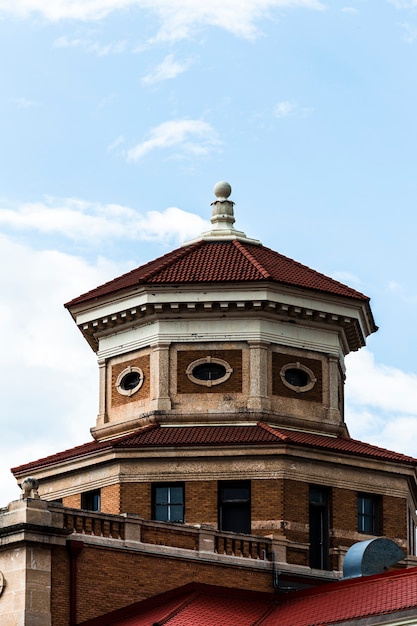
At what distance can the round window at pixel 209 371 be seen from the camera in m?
57.2

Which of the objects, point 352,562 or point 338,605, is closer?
point 338,605

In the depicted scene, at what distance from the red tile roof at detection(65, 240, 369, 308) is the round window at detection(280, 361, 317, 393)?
99.1 inches

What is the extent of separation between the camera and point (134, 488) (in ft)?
179

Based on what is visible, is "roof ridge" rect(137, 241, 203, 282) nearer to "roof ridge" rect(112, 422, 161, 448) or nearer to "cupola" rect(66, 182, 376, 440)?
"cupola" rect(66, 182, 376, 440)

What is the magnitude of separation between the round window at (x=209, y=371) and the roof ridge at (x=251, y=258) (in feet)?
9.92

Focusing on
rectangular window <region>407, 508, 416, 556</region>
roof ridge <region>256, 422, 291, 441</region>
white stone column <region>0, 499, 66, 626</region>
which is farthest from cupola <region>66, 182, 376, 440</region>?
white stone column <region>0, 499, 66, 626</region>

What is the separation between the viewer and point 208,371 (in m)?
57.4

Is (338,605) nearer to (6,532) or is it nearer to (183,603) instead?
(183,603)

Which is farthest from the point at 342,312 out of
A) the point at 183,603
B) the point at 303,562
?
the point at 183,603

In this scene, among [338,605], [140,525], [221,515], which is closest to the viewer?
[338,605]

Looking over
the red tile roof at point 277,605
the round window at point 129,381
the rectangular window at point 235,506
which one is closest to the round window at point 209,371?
the round window at point 129,381

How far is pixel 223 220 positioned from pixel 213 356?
268 inches

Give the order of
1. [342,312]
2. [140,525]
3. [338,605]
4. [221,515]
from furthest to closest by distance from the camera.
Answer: [342,312] < [221,515] < [140,525] < [338,605]

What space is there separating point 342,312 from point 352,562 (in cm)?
1061
